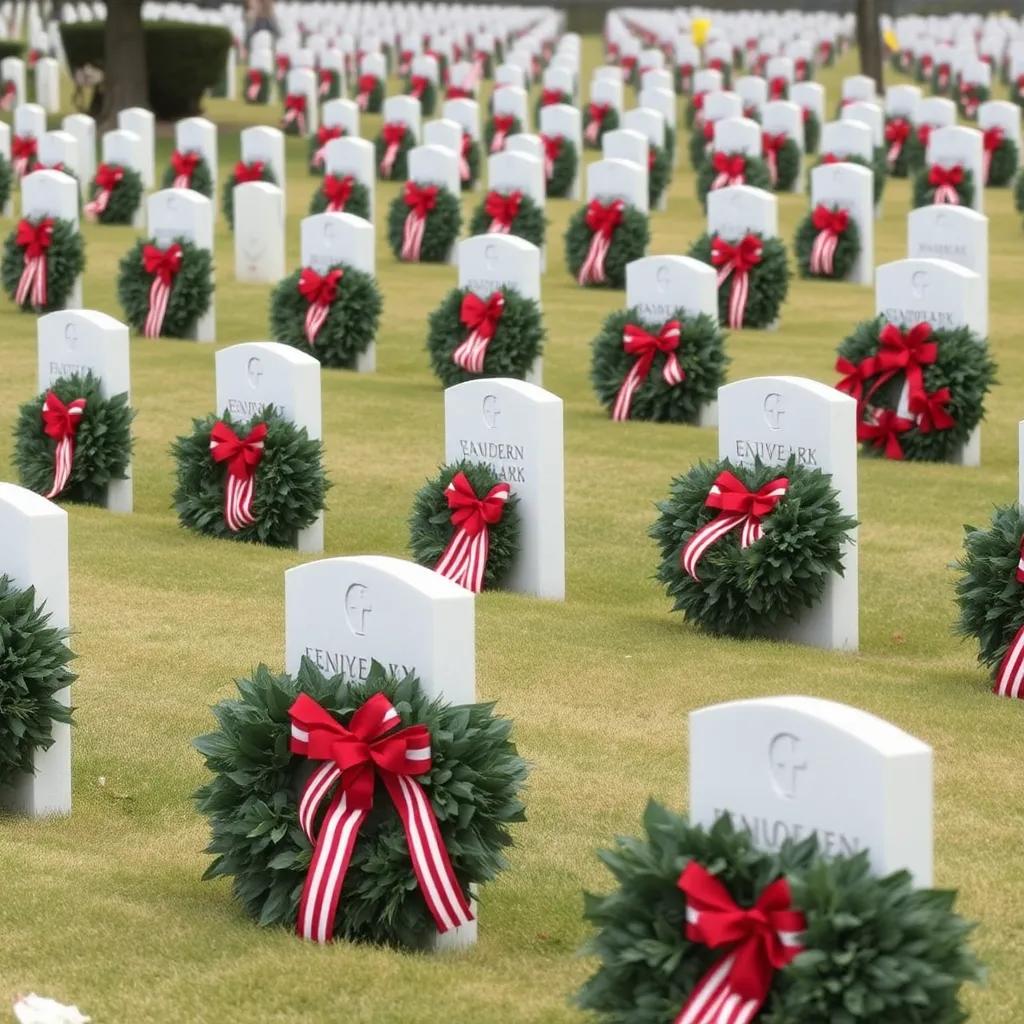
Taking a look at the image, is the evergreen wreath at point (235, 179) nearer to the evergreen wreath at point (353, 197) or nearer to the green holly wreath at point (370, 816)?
the evergreen wreath at point (353, 197)

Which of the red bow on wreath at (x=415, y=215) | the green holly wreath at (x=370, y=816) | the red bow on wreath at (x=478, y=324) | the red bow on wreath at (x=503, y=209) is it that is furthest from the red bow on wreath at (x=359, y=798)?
the red bow on wreath at (x=415, y=215)

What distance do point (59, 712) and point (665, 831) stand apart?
2248 millimetres

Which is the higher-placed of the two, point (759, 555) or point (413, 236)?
point (413, 236)

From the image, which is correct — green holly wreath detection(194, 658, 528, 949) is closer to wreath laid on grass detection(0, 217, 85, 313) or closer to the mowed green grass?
the mowed green grass

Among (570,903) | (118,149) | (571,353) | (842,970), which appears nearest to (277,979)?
(570,903)

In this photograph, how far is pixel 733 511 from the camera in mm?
7832

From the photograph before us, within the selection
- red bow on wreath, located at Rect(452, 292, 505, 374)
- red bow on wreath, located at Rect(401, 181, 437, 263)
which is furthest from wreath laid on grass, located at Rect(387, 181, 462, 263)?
red bow on wreath, located at Rect(452, 292, 505, 374)

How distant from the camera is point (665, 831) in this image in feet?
13.6

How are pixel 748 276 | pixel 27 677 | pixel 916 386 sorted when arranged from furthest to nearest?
1. pixel 748 276
2. pixel 916 386
3. pixel 27 677

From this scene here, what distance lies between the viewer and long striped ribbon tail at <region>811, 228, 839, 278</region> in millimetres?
17531

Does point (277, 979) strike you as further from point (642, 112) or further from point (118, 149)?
point (642, 112)

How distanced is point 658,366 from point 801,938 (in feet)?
28.1

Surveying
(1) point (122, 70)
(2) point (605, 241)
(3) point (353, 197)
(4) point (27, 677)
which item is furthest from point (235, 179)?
(4) point (27, 677)

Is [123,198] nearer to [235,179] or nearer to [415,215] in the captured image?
[235,179]
